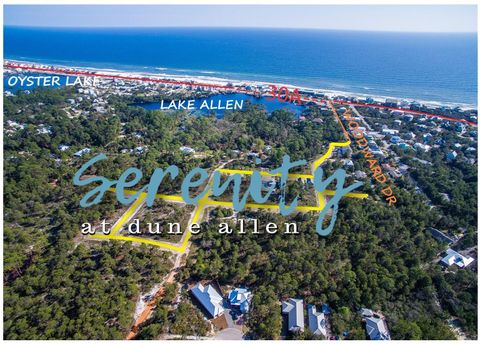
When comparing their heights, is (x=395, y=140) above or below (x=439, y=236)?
above

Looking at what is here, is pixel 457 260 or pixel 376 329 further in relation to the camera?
pixel 457 260

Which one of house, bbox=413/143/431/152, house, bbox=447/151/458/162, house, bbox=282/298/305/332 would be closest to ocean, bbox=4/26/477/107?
house, bbox=413/143/431/152

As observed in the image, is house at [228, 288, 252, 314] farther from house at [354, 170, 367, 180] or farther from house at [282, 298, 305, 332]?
house at [354, 170, 367, 180]

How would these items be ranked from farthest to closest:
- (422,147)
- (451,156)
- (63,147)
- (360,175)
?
(422,147) < (63,147) < (451,156) < (360,175)

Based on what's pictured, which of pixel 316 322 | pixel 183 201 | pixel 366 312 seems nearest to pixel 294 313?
pixel 316 322

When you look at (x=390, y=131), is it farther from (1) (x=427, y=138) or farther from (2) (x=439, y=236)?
(2) (x=439, y=236)

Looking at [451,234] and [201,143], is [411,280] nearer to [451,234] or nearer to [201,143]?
[451,234]
